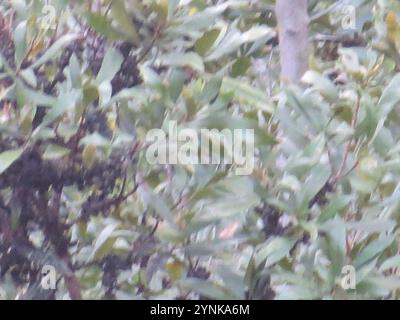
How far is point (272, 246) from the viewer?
107 centimetres

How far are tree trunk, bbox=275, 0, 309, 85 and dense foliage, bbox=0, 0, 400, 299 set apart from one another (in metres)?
0.28

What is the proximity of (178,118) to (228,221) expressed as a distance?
0.56ft

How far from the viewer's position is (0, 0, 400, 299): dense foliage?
1074mm

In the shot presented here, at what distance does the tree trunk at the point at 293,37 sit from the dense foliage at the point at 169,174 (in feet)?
0.91

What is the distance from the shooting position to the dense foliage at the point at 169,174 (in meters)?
1.07

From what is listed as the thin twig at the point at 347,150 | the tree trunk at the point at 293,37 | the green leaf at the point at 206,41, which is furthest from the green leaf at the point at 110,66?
the tree trunk at the point at 293,37

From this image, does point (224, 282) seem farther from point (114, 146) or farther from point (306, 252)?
point (114, 146)

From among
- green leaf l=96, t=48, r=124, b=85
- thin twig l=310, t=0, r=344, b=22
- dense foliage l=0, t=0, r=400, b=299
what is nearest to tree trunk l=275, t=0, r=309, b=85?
thin twig l=310, t=0, r=344, b=22

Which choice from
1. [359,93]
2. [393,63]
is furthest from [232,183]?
[393,63]

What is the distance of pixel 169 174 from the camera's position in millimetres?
1150

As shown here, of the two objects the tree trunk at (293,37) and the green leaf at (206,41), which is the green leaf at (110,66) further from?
the tree trunk at (293,37)

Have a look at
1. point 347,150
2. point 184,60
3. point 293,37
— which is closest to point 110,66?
point 184,60

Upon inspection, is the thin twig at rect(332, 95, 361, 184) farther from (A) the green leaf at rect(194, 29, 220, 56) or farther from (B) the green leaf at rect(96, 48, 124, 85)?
(B) the green leaf at rect(96, 48, 124, 85)

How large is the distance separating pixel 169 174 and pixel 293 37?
476mm
